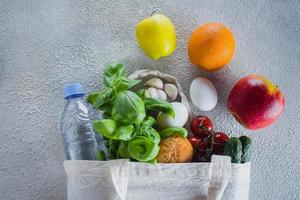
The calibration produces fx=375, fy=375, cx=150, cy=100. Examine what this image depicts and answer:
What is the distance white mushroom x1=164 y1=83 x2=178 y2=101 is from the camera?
2.49 ft

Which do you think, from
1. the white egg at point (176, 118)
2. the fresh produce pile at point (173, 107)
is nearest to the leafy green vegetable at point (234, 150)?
the fresh produce pile at point (173, 107)

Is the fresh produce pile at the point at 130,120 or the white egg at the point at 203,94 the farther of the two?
the white egg at the point at 203,94

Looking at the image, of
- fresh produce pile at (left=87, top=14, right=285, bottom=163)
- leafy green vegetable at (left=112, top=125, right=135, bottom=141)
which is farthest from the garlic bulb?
leafy green vegetable at (left=112, top=125, right=135, bottom=141)

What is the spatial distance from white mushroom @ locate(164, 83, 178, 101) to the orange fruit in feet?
0.23

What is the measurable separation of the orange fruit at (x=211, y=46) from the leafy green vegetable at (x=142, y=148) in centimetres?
22

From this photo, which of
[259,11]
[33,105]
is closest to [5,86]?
[33,105]

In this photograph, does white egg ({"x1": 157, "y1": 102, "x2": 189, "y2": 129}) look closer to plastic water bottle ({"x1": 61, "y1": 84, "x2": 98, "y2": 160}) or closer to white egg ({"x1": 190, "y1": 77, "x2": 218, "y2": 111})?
white egg ({"x1": 190, "y1": 77, "x2": 218, "y2": 111})

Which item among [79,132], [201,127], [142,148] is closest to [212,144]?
[201,127]

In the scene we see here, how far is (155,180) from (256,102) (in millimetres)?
251

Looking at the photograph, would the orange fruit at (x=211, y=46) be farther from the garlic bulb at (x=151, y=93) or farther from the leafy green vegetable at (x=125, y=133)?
the leafy green vegetable at (x=125, y=133)

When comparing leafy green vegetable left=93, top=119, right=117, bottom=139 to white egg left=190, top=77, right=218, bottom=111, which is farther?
white egg left=190, top=77, right=218, bottom=111

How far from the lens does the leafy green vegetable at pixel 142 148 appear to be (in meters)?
0.64

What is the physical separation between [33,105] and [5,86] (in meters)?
0.08

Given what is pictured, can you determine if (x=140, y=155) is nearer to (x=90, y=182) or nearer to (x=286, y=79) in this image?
(x=90, y=182)
